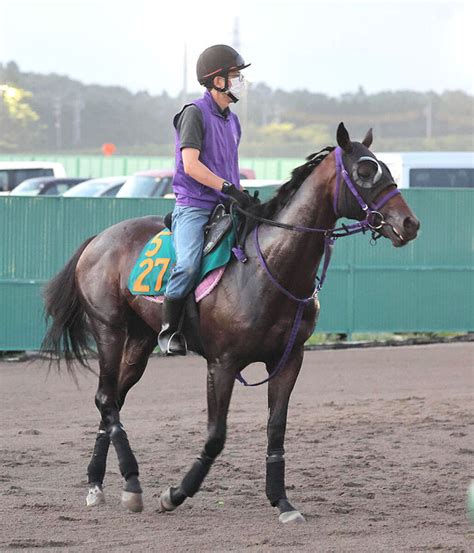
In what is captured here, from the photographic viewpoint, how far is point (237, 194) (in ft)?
23.8

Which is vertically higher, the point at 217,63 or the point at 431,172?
the point at 217,63

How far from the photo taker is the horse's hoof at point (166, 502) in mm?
7223

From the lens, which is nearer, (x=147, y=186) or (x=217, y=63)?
(x=217, y=63)

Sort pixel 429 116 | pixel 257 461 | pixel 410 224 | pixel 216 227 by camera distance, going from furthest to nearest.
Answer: pixel 429 116 < pixel 257 461 < pixel 216 227 < pixel 410 224

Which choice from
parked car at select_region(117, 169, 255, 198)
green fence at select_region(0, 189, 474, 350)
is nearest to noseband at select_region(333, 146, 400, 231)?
green fence at select_region(0, 189, 474, 350)

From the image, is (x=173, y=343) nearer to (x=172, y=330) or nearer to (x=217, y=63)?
(x=172, y=330)

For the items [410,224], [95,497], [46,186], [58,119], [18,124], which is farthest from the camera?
Answer: [58,119]

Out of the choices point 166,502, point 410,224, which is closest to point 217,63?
point 410,224

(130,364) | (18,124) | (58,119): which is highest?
(58,119)

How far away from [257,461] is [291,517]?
1.96 meters

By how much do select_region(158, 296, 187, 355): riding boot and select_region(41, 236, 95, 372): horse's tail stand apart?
3.98 ft

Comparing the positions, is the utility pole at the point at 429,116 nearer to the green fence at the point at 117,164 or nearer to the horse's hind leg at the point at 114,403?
the green fence at the point at 117,164

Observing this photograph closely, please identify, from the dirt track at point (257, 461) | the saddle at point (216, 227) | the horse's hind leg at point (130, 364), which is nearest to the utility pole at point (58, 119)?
the dirt track at point (257, 461)

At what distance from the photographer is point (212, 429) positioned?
7191 millimetres
